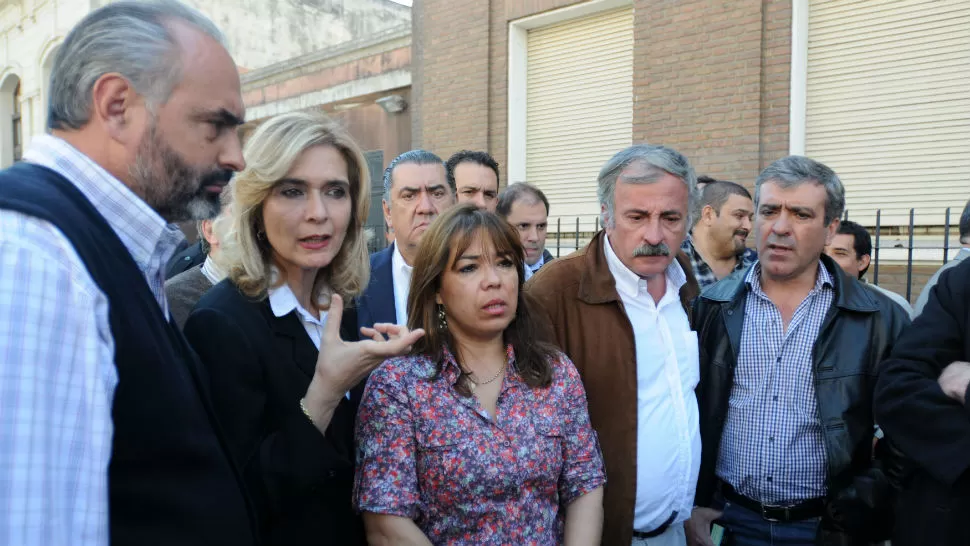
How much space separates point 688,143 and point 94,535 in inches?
301

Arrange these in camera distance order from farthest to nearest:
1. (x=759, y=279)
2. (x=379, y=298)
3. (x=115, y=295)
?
(x=379, y=298) → (x=759, y=279) → (x=115, y=295)

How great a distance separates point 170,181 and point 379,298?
6.08ft

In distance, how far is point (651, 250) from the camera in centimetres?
269

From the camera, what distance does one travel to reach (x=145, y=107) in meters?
1.30

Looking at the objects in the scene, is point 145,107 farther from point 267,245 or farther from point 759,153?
point 759,153

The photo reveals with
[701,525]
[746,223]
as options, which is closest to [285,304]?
[701,525]

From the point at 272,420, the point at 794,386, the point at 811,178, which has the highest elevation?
the point at 811,178

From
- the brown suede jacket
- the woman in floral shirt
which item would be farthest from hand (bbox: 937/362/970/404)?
the woman in floral shirt

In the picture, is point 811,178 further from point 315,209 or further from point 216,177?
point 216,177

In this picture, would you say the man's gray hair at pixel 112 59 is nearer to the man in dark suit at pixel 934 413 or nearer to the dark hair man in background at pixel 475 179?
the man in dark suit at pixel 934 413

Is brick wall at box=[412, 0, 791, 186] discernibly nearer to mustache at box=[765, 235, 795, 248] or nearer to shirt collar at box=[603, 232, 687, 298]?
mustache at box=[765, 235, 795, 248]

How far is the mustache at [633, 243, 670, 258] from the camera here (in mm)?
2695

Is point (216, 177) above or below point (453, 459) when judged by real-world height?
above

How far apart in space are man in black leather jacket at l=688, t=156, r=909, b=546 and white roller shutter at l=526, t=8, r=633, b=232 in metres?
5.95
